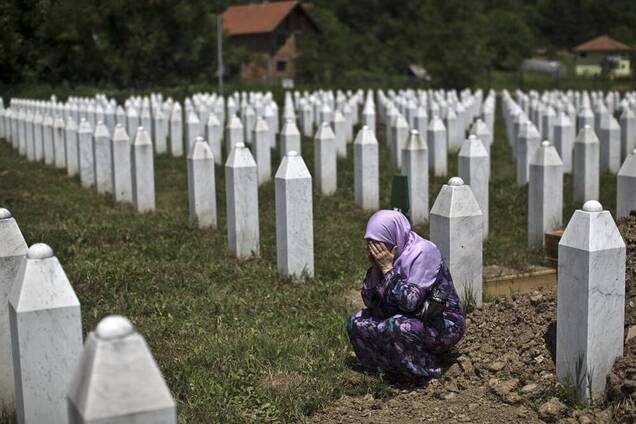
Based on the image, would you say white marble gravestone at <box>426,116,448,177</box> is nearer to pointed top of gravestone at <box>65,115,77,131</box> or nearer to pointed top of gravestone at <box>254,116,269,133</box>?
pointed top of gravestone at <box>254,116,269,133</box>

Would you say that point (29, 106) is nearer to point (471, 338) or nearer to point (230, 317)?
point (230, 317)

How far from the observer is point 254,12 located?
251 feet

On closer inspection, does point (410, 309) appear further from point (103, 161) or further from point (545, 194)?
point (103, 161)

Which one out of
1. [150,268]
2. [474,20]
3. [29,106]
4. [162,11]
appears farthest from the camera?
[474,20]

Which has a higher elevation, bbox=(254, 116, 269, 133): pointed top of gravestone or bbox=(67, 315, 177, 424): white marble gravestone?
bbox=(254, 116, 269, 133): pointed top of gravestone

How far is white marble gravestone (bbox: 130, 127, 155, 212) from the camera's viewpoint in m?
10.7

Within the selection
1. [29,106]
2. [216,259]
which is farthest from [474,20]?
[216,259]

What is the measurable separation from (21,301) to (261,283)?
362cm

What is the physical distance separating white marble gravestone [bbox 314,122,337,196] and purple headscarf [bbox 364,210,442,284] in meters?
7.10

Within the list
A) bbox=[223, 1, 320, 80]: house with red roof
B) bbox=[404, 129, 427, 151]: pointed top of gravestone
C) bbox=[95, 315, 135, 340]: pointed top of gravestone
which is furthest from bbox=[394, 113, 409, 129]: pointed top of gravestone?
bbox=[223, 1, 320, 80]: house with red roof

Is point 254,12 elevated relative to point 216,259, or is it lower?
elevated

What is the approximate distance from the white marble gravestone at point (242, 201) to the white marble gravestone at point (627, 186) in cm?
315

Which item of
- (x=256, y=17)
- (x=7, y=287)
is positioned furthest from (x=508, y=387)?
(x=256, y=17)

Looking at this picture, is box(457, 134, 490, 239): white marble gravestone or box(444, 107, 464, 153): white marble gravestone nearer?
box(457, 134, 490, 239): white marble gravestone
